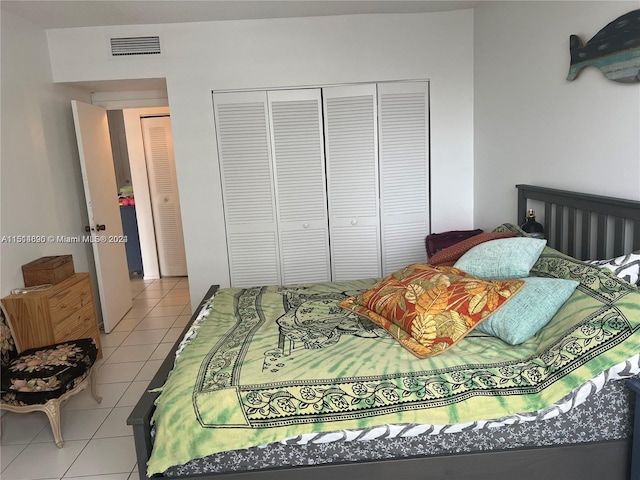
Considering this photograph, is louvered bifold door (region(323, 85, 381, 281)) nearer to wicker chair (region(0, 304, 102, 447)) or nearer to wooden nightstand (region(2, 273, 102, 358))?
wooden nightstand (region(2, 273, 102, 358))

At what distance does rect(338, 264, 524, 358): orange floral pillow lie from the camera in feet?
6.53

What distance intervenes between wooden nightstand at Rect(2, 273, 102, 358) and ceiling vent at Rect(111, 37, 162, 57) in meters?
1.82

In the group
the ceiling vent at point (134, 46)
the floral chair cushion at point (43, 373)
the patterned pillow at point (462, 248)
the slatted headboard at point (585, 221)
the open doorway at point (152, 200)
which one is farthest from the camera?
the open doorway at point (152, 200)

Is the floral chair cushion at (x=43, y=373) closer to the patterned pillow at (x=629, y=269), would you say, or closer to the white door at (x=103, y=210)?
the white door at (x=103, y=210)

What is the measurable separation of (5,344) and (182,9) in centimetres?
249

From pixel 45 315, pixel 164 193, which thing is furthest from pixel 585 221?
pixel 164 193

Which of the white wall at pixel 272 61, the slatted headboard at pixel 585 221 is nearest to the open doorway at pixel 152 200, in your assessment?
the white wall at pixel 272 61

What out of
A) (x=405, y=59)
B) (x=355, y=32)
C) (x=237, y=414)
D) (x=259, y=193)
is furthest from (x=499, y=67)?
(x=237, y=414)

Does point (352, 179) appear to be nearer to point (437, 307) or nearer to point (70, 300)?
point (437, 307)

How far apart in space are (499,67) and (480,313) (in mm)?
2166

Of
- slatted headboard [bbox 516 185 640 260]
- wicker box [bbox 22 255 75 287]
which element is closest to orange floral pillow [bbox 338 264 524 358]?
slatted headboard [bbox 516 185 640 260]

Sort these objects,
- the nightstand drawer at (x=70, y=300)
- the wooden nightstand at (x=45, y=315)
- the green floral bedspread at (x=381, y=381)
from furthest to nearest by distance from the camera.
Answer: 1. the nightstand drawer at (x=70, y=300)
2. the wooden nightstand at (x=45, y=315)
3. the green floral bedspread at (x=381, y=381)

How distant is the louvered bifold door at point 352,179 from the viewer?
3.92 metres

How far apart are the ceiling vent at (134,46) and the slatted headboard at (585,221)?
2.94m
